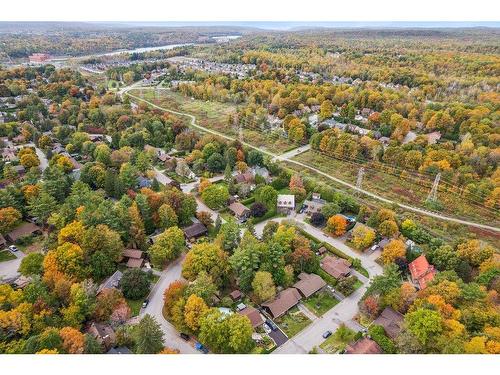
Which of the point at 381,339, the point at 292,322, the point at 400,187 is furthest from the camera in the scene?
the point at 400,187

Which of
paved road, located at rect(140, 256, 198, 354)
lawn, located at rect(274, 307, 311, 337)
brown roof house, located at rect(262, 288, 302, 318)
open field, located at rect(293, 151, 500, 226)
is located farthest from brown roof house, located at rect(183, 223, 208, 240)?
open field, located at rect(293, 151, 500, 226)

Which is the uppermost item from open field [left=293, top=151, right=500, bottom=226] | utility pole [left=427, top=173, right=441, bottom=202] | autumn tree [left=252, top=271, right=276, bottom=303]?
autumn tree [left=252, top=271, right=276, bottom=303]

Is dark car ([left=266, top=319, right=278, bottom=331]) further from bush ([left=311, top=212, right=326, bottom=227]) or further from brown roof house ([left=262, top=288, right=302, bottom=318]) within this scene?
bush ([left=311, top=212, right=326, bottom=227])

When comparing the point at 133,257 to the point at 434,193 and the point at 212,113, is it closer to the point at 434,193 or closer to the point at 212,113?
Result: the point at 434,193

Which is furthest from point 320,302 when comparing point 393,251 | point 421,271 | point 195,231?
point 195,231

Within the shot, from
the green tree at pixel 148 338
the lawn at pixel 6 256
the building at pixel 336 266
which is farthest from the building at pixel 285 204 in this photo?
the lawn at pixel 6 256

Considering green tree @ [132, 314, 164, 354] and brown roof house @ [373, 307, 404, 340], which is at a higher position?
green tree @ [132, 314, 164, 354]

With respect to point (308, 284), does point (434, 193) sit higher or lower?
lower
